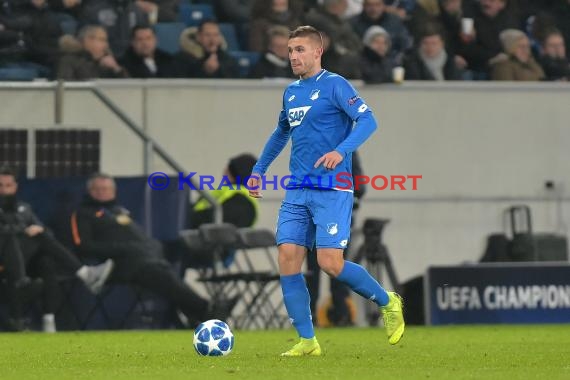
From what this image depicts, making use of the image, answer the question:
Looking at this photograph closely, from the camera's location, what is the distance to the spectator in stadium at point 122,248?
52.6 feet

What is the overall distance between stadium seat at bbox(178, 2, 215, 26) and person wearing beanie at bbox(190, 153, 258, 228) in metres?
2.91

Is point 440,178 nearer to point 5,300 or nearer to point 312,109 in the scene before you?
point 5,300

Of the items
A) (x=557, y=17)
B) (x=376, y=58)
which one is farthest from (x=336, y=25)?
(x=557, y=17)

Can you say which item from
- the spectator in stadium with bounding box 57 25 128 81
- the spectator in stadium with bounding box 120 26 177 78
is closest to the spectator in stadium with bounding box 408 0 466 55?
the spectator in stadium with bounding box 120 26 177 78

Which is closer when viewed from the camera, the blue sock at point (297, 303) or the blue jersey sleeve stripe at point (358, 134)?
the blue jersey sleeve stripe at point (358, 134)

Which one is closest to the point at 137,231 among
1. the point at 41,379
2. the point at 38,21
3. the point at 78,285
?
the point at 78,285

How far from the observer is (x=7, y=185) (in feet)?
51.5

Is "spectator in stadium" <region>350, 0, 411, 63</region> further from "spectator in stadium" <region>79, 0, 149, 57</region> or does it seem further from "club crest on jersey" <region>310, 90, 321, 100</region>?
"club crest on jersey" <region>310, 90, 321, 100</region>

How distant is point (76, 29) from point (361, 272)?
8872 mm

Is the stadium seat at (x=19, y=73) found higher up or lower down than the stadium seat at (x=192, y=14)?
lower down

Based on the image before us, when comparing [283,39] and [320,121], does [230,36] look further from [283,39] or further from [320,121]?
[320,121]

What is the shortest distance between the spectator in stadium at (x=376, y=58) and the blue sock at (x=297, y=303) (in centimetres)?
843

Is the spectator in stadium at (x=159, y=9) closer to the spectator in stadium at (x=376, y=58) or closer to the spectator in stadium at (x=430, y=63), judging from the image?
the spectator in stadium at (x=376, y=58)

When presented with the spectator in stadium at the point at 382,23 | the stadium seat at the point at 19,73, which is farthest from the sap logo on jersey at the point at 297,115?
the spectator in stadium at the point at 382,23
